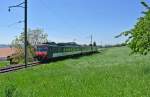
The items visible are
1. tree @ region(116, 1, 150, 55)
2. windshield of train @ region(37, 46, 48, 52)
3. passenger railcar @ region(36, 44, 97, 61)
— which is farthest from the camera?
windshield of train @ region(37, 46, 48, 52)

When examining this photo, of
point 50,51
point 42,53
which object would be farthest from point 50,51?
point 42,53

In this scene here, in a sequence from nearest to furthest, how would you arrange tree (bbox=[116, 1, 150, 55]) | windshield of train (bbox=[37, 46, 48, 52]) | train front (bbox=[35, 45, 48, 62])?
tree (bbox=[116, 1, 150, 55]) → train front (bbox=[35, 45, 48, 62]) → windshield of train (bbox=[37, 46, 48, 52])

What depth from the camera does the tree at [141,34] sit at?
25406mm

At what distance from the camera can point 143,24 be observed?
25.9m

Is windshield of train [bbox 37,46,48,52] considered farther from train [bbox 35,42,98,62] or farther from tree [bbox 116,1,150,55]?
tree [bbox 116,1,150,55]

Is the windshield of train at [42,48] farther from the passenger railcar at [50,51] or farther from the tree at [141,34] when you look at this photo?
the tree at [141,34]

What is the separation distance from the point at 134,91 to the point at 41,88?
4.93m

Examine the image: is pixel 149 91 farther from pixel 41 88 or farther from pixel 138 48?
pixel 138 48

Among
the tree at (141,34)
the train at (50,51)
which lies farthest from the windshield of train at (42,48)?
the tree at (141,34)

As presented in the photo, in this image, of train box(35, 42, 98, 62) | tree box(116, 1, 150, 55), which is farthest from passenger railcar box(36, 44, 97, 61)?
tree box(116, 1, 150, 55)

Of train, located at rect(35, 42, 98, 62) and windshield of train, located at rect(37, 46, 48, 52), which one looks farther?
windshield of train, located at rect(37, 46, 48, 52)

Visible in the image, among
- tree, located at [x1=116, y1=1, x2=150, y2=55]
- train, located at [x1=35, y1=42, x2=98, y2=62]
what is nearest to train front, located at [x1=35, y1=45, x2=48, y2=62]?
train, located at [x1=35, y1=42, x2=98, y2=62]

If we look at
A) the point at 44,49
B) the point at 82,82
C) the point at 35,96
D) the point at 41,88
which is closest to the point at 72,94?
the point at 35,96

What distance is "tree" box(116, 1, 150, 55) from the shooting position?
2541 centimetres
